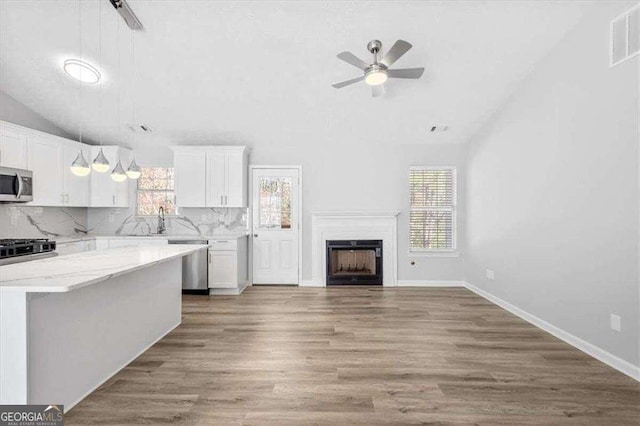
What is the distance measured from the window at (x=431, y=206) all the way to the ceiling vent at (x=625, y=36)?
10.00 feet

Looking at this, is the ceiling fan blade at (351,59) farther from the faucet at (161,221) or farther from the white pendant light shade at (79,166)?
the faucet at (161,221)

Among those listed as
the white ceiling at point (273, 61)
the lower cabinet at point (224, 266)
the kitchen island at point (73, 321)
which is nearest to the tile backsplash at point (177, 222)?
the lower cabinet at point (224, 266)

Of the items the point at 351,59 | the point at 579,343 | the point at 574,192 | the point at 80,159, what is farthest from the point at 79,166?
the point at 579,343

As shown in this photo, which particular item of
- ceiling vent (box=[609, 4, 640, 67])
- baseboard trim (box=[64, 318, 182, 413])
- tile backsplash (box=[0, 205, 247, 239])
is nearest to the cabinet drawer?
tile backsplash (box=[0, 205, 247, 239])

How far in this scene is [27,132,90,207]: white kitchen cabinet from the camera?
4383 mm

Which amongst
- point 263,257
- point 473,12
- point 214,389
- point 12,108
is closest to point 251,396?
point 214,389

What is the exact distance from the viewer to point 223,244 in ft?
16.6

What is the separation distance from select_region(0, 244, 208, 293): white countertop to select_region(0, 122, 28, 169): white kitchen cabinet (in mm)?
2369

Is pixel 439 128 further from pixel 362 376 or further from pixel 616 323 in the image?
pixel 362 376

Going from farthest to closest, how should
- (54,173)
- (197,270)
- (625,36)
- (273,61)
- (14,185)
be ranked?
Answer: (197,270)
(54,173)
(273,61)
(14,185)
(625,36)

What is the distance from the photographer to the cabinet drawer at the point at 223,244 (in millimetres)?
5047

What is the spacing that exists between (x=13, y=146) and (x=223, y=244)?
290 centimetres

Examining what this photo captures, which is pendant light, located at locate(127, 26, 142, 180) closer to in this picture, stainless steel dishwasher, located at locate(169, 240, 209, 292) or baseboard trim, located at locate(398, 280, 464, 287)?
stainless steel dishwasher, located at locate(169, 240, 209, 292)

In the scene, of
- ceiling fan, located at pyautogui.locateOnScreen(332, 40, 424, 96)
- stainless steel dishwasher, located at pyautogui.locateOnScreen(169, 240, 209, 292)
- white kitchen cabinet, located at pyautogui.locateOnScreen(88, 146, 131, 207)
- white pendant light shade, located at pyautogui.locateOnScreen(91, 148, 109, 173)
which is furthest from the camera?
white kitchen cabinet, located at pyautogui.locateOnScreen(88, 146, 131, 207)
